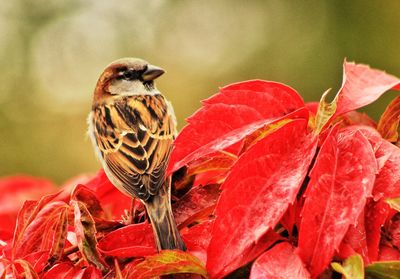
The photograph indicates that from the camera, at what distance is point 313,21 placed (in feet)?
18.9

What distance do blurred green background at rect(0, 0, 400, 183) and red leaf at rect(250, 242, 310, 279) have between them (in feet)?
10.8

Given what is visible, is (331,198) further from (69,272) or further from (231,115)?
(69,272)

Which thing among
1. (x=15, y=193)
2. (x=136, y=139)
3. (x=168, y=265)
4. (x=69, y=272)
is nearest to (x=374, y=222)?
(x=168, y=265)

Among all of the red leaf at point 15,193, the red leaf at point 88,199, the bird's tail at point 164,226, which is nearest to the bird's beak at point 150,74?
the red leaf at point 15,193

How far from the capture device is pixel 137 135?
168 centimetres

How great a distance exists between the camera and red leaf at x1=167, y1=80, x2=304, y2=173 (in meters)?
0.87

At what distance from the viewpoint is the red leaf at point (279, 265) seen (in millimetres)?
759

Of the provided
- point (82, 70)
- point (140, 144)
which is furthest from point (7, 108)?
point (140, 144)

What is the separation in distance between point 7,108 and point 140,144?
15.6 feet

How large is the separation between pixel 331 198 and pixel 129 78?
1395 mm

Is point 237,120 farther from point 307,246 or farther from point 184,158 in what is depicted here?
point 307,246

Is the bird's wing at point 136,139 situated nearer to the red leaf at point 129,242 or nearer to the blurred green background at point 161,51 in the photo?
the red leaf at point 129,242

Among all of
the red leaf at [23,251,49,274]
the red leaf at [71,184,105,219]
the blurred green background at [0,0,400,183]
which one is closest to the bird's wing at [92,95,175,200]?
the red leaf at [71,184,105,219]

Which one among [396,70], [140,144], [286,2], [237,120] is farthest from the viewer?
[286,2]
